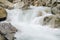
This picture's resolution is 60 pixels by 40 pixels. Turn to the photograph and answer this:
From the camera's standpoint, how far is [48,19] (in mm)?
6113

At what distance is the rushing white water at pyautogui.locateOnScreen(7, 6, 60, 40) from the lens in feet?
15.9

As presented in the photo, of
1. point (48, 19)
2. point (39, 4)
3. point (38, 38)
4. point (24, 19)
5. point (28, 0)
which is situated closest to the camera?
point (38, 38)

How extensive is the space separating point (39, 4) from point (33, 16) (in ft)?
11.3

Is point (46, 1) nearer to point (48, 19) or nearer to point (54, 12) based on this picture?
point (54, 12)

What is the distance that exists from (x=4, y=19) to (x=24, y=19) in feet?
4.02

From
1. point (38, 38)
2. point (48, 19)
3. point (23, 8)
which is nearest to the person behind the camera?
point (38, 38)

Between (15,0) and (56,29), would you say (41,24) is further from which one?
(15,0)

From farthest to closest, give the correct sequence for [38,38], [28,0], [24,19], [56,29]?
[28,0]
[24,19]
[56,29]
[38,38]

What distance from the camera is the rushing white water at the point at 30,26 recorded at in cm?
483

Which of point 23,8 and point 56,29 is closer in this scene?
point 56,29

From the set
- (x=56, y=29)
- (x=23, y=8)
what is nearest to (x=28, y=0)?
(x=23, y=8)

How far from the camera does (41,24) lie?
6328 millimetres

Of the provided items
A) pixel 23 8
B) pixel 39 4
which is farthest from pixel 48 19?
pixel 39 4

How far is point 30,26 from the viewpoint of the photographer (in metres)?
6.38
